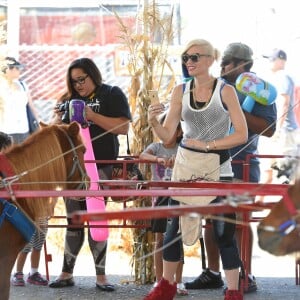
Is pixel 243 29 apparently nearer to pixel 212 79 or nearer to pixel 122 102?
pixel 122 102

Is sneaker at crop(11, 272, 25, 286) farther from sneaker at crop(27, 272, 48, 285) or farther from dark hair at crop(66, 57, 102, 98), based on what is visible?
dark hair at crop(66, 57, 102, 98)

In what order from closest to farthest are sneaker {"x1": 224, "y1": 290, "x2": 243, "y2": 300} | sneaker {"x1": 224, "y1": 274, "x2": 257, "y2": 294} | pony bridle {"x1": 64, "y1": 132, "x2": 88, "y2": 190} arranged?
sneaker {"x1": 224, "y1": 290, "x2": 243, "y2": 300}, pony bridle {"x1": 64, "y1": 132, "x2": 88, "y2": 190}, sneaker {"x1": 224, "y1": 274, "x2": 257, "y2": 294}

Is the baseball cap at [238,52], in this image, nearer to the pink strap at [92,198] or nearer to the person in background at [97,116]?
the person in background at [97,116]

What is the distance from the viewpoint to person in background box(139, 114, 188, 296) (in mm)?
8586

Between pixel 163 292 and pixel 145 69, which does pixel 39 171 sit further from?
pixel 145 69

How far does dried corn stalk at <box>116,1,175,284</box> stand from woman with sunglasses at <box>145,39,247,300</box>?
65.1 inches

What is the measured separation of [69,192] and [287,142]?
A: 6536mm

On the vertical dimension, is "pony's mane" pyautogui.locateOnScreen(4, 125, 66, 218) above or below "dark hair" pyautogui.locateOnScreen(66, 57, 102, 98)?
below

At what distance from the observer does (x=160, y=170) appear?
29.8ft

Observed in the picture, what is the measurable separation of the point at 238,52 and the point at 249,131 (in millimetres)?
700

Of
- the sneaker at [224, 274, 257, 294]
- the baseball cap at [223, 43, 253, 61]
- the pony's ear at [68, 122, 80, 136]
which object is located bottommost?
the sneaker at [224, 274, 257, 294]

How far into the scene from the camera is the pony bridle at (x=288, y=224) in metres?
5.30

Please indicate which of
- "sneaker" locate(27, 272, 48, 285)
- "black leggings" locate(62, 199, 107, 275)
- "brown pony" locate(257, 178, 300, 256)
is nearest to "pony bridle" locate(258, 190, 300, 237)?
"brown pony" locate(257, 178, 300, 256)

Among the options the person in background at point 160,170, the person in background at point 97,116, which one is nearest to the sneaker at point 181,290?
the person in background at point 160,170
